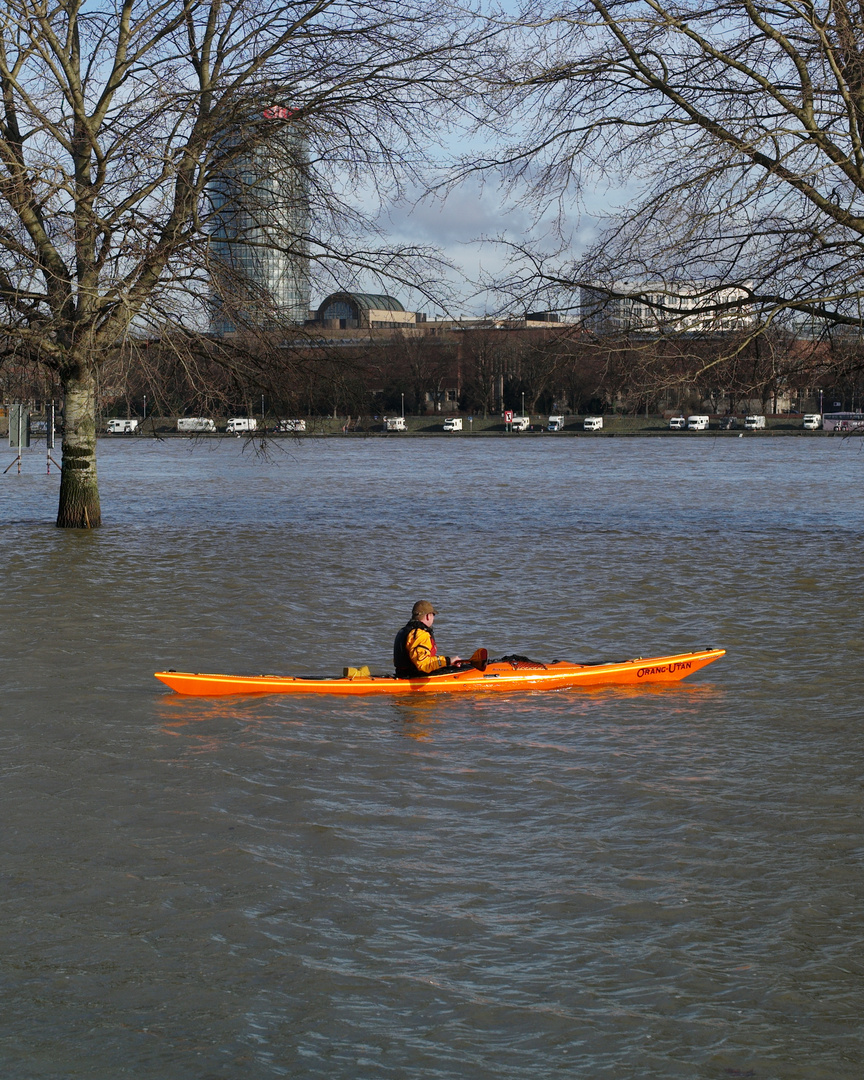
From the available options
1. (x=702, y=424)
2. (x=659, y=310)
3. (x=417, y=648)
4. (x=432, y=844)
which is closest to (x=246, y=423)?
(x=659, y=310)

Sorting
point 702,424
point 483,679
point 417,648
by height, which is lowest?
point 483,679

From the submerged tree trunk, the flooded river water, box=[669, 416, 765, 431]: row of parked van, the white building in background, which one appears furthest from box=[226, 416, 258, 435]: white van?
box=[669, 416, 765, 431]: row of parked van

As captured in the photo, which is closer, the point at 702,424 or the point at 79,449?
the point at 79,449

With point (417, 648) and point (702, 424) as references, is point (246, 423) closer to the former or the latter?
point (417, 648)

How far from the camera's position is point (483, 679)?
1073 cm

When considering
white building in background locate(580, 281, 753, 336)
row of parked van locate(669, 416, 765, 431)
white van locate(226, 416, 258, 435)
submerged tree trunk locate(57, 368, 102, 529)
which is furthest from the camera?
row of parked van locate(669, 416, 765, 431)

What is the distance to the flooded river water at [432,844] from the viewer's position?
512 cm

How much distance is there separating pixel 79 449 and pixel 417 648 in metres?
13.4

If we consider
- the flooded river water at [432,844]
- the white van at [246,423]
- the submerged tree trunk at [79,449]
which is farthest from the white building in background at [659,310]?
the submerged tree trunk at [79,449]

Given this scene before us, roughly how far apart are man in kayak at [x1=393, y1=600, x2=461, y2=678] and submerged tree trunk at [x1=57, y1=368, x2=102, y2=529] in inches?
499

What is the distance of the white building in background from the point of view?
1709 cm

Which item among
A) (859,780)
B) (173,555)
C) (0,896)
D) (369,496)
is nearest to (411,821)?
(0,896)

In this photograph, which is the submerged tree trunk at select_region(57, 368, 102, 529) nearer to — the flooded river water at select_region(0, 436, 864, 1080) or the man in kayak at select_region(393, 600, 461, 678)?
the flooded river water at select_region(0, 436, 864, 1080)

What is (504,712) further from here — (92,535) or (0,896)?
(92,535)
